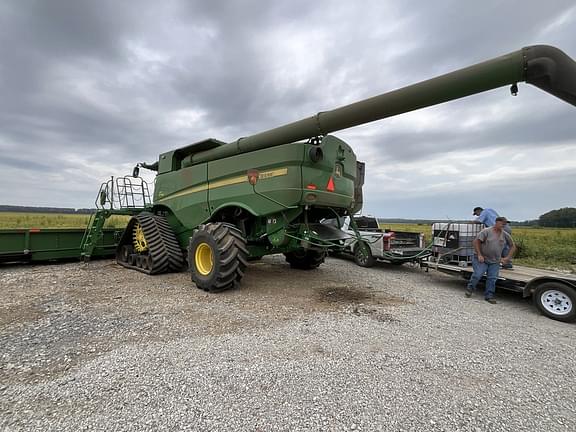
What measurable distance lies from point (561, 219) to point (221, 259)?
175 feet

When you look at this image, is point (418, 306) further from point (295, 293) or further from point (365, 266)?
point (365, 266)

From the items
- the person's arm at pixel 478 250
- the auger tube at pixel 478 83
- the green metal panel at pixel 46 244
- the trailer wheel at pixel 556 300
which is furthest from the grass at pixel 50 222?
the trailer wheel at pixel 556 300

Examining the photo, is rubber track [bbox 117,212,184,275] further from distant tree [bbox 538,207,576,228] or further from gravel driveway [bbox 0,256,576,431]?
distant tree [bbox 538,207,576,228]

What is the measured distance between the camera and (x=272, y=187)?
16.9 ft

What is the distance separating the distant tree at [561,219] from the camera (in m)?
37.0

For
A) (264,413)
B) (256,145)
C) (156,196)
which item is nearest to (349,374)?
(264,413)

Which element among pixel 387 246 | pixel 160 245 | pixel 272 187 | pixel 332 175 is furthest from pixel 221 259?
pixel 387 246

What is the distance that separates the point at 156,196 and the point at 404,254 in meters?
6.89

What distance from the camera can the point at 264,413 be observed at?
2102 mm

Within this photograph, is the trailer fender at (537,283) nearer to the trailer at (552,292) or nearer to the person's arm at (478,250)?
the trailer at (552,292)

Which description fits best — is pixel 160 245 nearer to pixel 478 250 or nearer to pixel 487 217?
pixel 478 250

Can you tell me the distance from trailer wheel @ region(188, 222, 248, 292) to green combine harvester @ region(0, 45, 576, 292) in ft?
0.06

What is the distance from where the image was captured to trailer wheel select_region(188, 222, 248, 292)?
5109 millimetres

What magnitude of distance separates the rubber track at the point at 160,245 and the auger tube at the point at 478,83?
4584 mm
